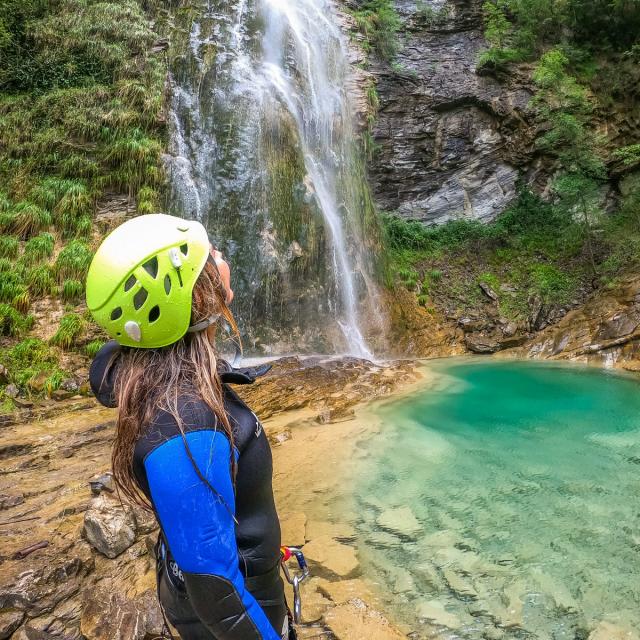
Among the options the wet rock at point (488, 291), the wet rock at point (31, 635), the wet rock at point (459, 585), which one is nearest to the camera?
the wet rock at point (31, 635)

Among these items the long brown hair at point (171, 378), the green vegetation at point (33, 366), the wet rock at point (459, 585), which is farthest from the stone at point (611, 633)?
the green vegetation at point (33, 366)

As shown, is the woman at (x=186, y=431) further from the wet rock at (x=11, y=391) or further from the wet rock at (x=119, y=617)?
the wet rock at (x=11, y=391)

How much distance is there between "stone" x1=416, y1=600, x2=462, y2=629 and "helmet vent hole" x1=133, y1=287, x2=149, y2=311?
2.23 m

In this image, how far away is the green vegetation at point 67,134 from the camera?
8258 millimetres

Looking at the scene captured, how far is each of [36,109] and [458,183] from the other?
Answer: 40.8 ft

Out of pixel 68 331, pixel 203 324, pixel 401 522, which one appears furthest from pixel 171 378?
pixel 68 331

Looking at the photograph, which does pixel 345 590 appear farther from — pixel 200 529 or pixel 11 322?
pixel 11 322

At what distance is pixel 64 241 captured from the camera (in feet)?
29.4

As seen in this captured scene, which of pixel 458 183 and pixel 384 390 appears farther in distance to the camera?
pixel 458 183

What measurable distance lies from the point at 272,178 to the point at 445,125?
7857 millimetres

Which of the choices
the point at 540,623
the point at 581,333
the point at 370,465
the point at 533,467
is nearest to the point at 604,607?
the point at 540,623

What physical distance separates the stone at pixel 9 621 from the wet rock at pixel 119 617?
0.28m

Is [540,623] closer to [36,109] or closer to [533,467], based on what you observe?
[533,467]

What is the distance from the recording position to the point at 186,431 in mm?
1037
